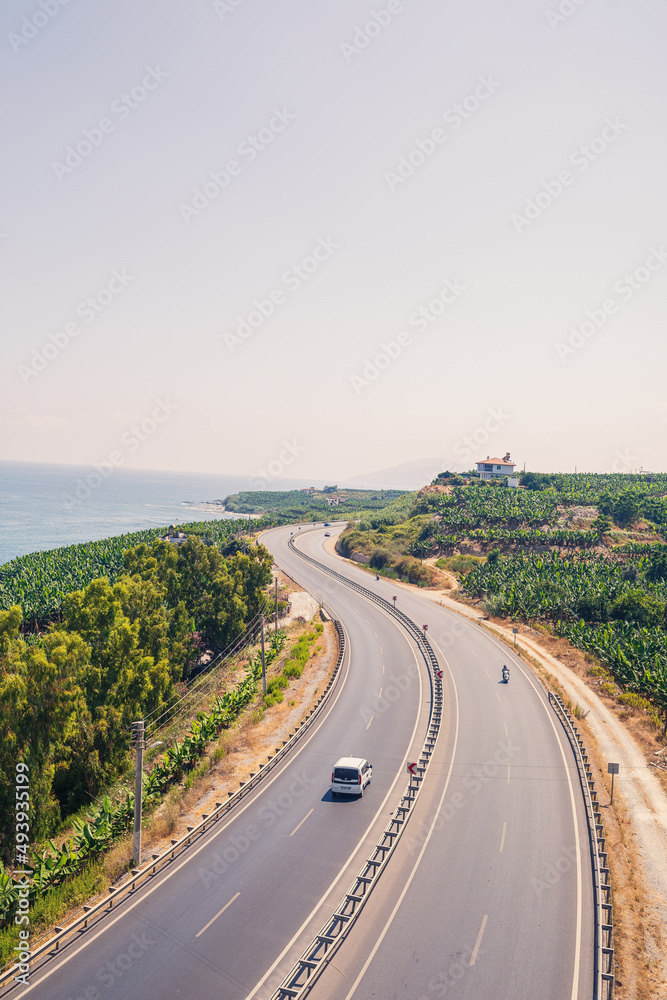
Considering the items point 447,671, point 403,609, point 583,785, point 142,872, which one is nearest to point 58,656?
point 142,872

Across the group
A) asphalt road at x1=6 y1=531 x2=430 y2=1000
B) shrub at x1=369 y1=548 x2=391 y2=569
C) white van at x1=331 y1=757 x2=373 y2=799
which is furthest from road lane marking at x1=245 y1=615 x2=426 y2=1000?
shrub at x1=369 y1=548 x2=391 y2=569

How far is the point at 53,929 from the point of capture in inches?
699

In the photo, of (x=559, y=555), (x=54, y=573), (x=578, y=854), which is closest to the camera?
(x=578, y=854)

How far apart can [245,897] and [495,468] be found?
13679 centimetres

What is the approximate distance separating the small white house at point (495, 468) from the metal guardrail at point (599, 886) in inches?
4714

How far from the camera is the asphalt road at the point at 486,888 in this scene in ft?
51.1

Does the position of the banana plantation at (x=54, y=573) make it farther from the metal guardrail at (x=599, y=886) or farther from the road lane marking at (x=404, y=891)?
the metal guardrail at (x=599, y=886)

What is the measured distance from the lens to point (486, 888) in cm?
1939

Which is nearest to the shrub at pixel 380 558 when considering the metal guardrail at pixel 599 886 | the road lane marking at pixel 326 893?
the metal guardrail at pixel 599 886

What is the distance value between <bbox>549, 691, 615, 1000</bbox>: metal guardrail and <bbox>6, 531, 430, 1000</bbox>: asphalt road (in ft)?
26.4

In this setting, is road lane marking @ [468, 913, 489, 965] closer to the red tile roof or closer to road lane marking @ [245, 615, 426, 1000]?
road lane marking @ [245, 615, 426, 1000]

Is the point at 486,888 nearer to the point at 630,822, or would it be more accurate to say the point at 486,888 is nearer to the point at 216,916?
the point at 216,916

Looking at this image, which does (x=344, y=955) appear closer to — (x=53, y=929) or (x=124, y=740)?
(x=53, y=929)

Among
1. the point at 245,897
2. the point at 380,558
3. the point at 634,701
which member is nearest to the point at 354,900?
the point at 245,897
